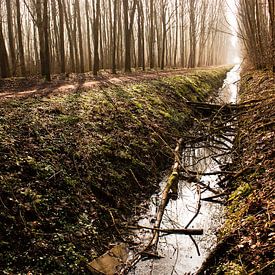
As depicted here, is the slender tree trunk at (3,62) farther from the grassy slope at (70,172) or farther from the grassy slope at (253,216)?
the grassy slope at (253,216)

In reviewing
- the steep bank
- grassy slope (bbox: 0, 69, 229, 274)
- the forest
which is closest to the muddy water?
the forest

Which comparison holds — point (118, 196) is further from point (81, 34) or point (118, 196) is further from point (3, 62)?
point (81, 34)

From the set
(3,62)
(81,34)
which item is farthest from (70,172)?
(81,34)

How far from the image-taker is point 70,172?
732cm

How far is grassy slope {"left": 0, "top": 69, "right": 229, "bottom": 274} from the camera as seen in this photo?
533 centimetres

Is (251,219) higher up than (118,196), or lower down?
higher up

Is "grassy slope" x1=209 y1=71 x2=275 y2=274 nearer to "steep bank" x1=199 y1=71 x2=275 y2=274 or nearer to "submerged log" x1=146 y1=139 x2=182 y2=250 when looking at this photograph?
"steep bank" x1=199 y1=71 x2=275 y2=274

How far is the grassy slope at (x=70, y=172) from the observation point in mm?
5332

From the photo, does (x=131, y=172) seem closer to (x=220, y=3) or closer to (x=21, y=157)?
(x=21, y=157)

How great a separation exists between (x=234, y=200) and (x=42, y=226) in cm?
353

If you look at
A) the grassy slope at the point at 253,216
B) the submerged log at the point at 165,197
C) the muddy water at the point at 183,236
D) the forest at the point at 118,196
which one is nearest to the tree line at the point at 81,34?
the forest at the point at 118,196

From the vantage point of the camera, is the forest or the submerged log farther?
the submerged log

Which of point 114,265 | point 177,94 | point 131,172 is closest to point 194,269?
point 114,265

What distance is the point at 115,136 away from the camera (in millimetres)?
9641
